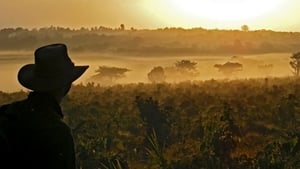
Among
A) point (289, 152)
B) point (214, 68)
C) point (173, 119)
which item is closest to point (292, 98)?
point (173, 119)

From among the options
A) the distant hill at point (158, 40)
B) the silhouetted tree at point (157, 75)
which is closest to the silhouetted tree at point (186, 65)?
the silhouetted tree at point (157, 75)

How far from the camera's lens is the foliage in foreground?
10891 mm

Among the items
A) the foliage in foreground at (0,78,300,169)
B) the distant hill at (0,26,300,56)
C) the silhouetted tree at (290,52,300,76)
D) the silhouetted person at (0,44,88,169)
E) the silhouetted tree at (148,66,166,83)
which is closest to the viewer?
the silhouetted person at (0,44,88,169)

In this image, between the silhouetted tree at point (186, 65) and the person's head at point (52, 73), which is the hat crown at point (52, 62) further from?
the silhouetted tree at point (186, 65)

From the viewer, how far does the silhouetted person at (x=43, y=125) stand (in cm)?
323

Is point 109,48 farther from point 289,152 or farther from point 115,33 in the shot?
point 289,152

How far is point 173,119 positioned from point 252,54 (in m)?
58.8

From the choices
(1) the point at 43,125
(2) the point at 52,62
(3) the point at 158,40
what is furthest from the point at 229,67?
(1) the point at 43,125

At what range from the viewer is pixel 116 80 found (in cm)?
5466

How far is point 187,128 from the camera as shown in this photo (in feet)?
50.4

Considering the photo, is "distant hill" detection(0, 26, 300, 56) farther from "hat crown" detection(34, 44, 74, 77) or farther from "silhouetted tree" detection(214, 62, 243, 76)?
"hat crown" detection(34, 44, 74, 77)

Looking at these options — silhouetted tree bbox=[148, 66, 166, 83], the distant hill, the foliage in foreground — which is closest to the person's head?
the foliage in foreground

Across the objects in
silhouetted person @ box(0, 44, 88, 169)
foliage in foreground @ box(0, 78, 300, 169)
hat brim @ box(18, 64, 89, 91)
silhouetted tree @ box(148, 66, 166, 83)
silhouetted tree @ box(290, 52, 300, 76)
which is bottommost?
silhouetted tree @ box(148, 66, 166, 83)

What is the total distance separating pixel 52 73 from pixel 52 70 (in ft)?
0.09
